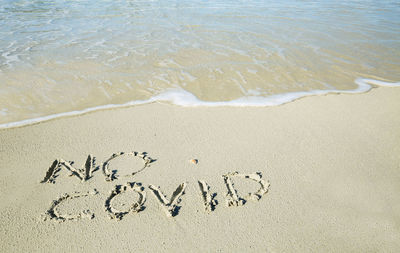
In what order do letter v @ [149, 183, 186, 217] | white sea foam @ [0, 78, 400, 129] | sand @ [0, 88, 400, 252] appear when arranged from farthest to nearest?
white sea foam @ [0, 78, 400, 129], letter v @ [149, 183, 186, 217], sand @ [0, 88, 400, 252]

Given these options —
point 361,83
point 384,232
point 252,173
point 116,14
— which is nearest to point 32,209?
point 252,173

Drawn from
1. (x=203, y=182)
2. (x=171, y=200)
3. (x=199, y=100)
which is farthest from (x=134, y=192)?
(x=199, y=100)

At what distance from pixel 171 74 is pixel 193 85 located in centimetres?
50

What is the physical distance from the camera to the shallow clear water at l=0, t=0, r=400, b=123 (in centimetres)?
339

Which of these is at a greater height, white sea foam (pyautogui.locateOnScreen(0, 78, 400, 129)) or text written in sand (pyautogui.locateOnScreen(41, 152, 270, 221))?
white sea foam (pyautogui.locateOnScreen(0, 78, 400, 129))

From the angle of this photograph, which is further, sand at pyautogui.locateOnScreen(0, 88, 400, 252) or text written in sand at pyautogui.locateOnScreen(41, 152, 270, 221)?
text written in sand at pyautogui.locateOnScreen(41, 152, 270, 221)

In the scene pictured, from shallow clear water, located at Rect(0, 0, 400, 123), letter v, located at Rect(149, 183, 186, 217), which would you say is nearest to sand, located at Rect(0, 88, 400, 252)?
letter v, located at Rect(149, 183, 186, 217)

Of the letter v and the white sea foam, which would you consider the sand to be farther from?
the white sea foam

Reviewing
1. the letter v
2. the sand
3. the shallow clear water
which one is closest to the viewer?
the sand

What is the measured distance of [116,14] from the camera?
24.0 feet

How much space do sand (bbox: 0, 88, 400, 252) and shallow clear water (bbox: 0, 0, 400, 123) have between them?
2.18 ft

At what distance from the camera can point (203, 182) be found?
6.63 ft

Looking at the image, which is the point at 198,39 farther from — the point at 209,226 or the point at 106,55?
the point at 209,226

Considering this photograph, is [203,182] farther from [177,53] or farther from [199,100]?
[177,53]
